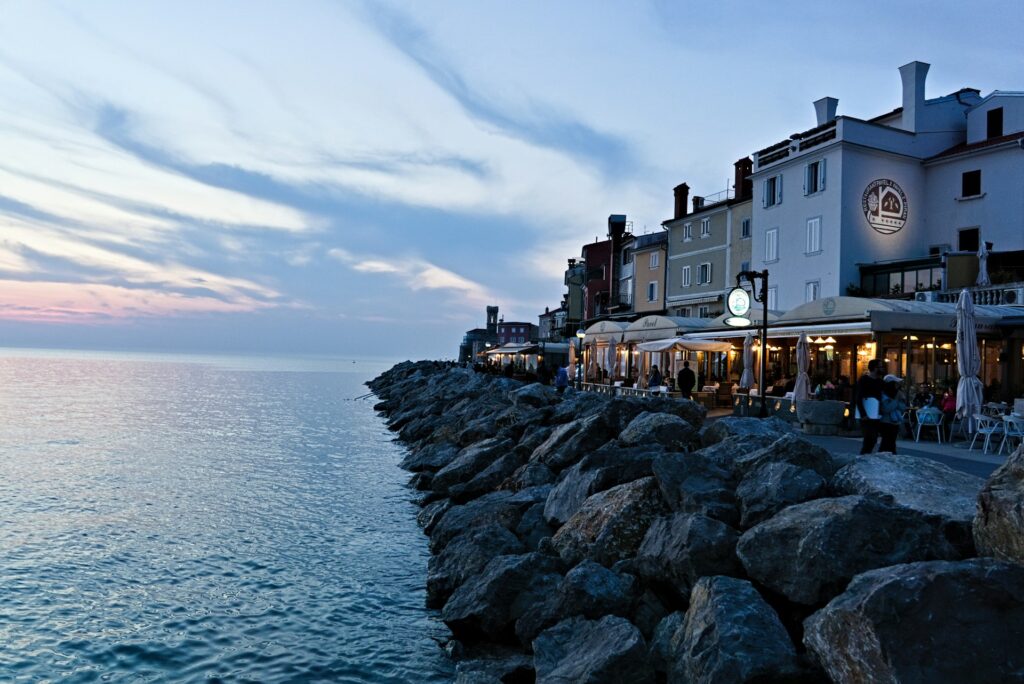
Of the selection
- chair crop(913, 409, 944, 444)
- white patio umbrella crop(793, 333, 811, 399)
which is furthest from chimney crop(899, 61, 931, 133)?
chair crop(913, 409, 944, 444)

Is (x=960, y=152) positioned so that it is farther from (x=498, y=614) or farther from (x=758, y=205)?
(x=498, y=614)

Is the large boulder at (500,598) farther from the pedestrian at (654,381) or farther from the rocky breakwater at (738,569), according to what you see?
the pedestrian at (654,381)

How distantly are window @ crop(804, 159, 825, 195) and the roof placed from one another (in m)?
5.23

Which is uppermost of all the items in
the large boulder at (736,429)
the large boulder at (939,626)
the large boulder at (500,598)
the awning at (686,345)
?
the awning at (686,345)

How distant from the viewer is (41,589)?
35.1 feet

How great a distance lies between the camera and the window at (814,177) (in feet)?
109

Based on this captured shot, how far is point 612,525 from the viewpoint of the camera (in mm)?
8906

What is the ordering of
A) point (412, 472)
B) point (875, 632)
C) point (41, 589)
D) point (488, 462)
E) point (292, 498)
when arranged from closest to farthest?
point (875, 632), point (41, 589), point (488, 462), point (292, 498), point (412, 472)

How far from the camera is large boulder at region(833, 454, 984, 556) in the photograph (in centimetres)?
650

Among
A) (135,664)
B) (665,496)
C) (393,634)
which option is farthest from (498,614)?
(135,664)

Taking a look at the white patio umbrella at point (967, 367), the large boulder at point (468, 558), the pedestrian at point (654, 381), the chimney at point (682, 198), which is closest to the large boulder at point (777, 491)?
the large boulder at point (468, 558)

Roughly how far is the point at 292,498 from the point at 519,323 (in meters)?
116

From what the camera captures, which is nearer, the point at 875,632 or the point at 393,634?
the point at 875,632

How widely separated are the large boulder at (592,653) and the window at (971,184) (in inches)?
1300
